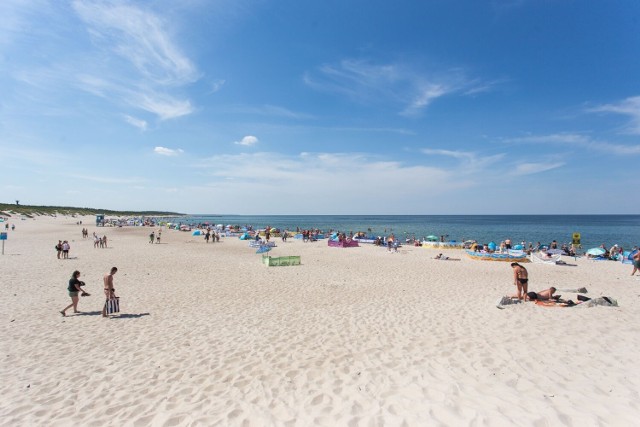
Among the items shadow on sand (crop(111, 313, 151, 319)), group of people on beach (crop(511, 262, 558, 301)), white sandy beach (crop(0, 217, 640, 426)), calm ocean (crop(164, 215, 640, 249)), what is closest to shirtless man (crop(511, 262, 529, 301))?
group of people on beach (crop(511, 262, 558, 301))

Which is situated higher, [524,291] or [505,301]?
[524,291]

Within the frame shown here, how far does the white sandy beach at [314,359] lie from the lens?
4570mm

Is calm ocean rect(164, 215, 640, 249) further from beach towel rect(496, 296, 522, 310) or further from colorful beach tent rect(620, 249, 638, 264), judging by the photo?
beach towel rect(496, 296, 522, 310)

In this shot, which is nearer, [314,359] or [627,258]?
[314,359]

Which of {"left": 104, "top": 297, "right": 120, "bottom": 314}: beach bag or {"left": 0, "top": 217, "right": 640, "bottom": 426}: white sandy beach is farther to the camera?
{"left": 104, "top": 297, "right": 120, "bottom": 314}: beach bag

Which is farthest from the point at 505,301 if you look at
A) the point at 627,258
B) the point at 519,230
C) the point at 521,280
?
the point at 519,230

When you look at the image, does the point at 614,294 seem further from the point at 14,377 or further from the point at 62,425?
the point at 14,377

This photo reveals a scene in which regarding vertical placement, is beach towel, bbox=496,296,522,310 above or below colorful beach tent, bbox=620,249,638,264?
above

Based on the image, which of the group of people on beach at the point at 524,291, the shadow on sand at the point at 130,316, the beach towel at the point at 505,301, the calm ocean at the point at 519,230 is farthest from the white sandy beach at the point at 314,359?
the calm ocean at the point at 519,230

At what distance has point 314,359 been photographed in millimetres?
6367

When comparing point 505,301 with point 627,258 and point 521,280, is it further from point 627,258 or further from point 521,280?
point 627,258

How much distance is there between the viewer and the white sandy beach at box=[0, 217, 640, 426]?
457cm

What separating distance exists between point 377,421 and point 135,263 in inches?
770

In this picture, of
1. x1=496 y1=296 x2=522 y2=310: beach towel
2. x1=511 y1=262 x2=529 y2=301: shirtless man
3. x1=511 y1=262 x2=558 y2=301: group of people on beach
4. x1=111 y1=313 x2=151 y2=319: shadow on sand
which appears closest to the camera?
x1=111 y1=313 x2=151 y2=319: shadow on sand
